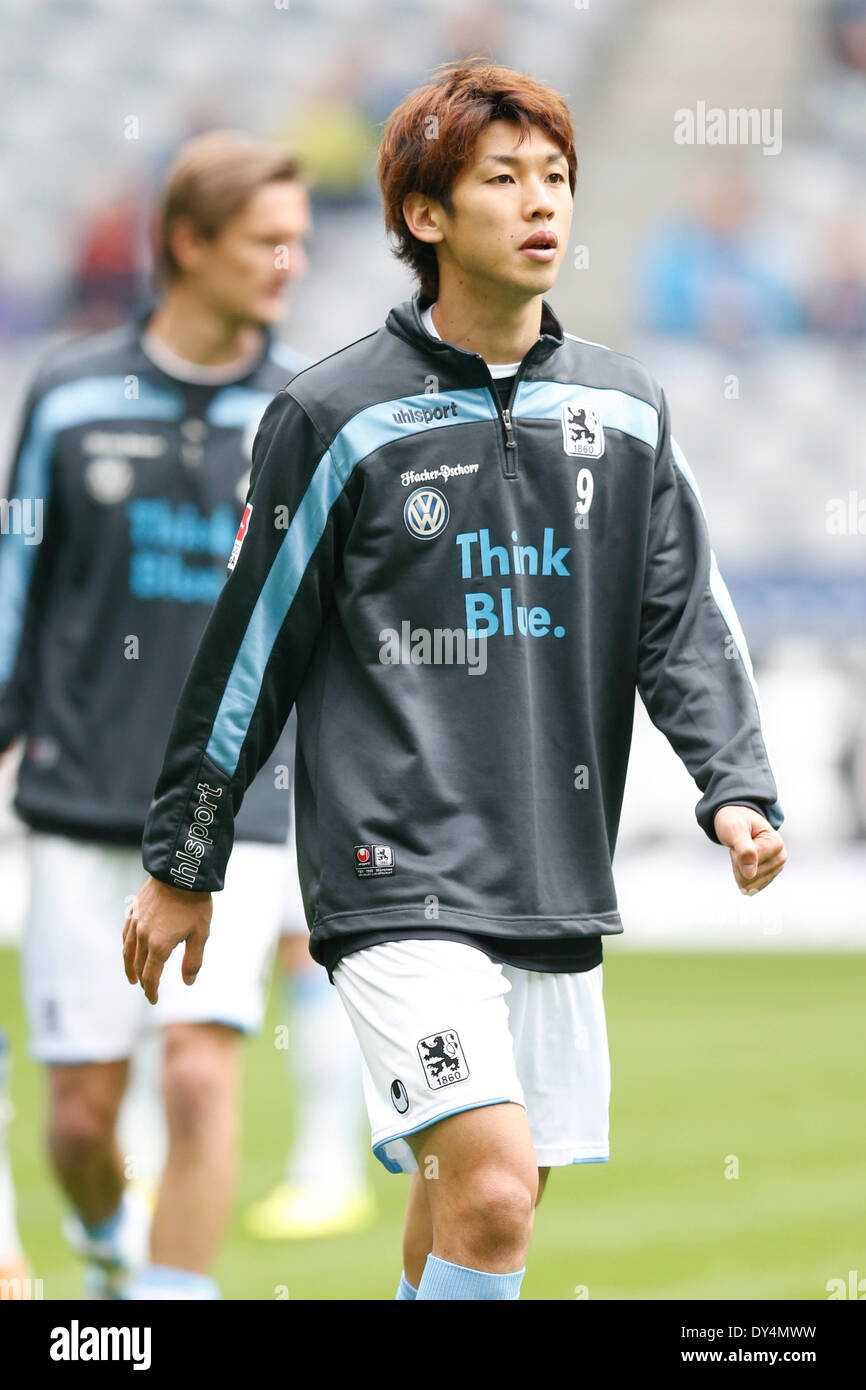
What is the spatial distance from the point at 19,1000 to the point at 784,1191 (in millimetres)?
4557

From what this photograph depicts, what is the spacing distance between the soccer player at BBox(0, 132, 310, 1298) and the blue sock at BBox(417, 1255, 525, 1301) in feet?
4.51

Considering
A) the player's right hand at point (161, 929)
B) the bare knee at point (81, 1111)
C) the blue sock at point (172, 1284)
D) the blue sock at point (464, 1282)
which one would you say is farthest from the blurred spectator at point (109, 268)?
the blue sock at point (464, 1282)

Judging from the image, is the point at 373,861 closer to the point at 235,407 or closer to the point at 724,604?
the point at 724,604

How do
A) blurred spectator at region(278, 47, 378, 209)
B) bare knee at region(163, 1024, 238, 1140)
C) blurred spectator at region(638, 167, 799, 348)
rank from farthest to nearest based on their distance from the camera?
blurred spectator at region(278, 47, 378, 209), blurred spectator at region(638, 167, 799, 348), bare knee at region(163, 1024, 238, 1140)

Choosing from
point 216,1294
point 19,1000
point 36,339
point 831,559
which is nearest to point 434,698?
point 216,1294

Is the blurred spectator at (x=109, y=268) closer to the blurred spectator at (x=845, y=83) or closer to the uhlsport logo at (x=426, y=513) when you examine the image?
the blurred spectator at (x=845, y=83)

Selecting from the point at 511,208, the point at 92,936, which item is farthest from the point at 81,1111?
the point at 511,208

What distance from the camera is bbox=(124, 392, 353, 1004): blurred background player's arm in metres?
3.11

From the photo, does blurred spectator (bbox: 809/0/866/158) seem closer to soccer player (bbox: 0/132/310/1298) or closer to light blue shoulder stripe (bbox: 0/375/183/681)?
soccer player (bbox: 0/132/310/1298)

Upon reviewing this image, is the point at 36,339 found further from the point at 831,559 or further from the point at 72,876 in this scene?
the point at 72,876

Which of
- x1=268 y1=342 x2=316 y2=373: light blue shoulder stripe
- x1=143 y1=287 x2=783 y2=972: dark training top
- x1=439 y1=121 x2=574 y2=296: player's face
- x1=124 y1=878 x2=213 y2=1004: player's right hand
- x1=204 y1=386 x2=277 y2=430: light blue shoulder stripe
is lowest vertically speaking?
x1=124 y1=878 x2=213 y2=1004: player's right hand

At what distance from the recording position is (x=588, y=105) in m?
15.8

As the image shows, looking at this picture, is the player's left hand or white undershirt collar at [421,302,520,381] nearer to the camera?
the player's left hand

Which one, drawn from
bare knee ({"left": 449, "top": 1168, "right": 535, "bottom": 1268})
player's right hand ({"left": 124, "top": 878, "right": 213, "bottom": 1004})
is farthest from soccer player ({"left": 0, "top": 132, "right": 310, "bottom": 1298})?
bare knee ({"left": 449, "top": 1168, "right": 535, "bottom": 1268})
